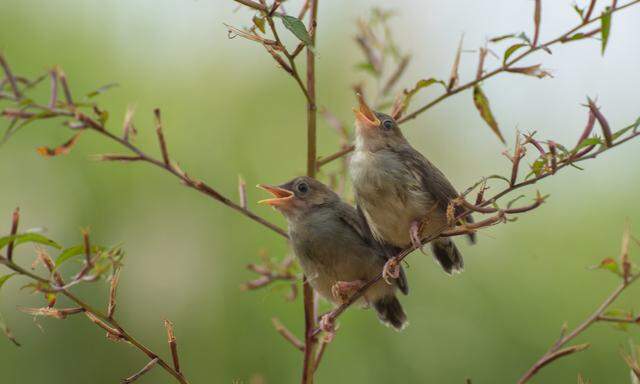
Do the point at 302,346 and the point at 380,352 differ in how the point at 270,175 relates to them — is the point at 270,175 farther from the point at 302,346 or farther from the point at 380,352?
the point at 302,346

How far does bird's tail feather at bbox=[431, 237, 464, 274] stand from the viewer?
2.97 meters

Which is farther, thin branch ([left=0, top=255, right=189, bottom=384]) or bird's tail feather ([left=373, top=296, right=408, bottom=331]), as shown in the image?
bird's tail feather ([left=373, top=296, right=408, bottom=331])

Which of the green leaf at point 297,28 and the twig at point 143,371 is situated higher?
the green leaf at point 297,28

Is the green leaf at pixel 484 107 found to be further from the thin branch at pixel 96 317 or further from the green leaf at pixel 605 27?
the thin branch at pixel 96 317

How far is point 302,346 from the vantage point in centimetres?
216

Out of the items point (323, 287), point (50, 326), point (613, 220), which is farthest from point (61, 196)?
point (613, 220)

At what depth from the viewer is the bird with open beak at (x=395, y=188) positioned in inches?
108

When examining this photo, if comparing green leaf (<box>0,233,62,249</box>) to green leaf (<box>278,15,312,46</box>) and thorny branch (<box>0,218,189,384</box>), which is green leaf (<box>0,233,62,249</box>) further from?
green leaf (<box>278,15,312,46</box>)

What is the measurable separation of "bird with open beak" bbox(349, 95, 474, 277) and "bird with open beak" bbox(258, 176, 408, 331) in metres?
0.17

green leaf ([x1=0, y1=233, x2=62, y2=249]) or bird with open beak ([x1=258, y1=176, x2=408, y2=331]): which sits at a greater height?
green leaf ([x1=0, y1=233, x2=62, y2=249])

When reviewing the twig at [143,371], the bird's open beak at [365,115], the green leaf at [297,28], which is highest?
the green leaf at [297,28]

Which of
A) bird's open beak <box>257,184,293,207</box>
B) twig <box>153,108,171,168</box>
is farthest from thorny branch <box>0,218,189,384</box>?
bird's open beak <box>257,184,293,207</box>

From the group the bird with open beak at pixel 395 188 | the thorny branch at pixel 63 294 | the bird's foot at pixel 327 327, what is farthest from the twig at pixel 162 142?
the bird with open beak at pixel 395 188

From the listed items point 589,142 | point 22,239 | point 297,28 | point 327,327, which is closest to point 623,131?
point 589,142
